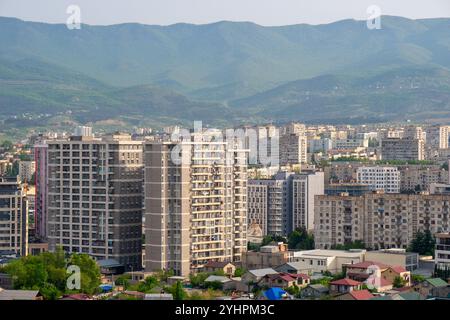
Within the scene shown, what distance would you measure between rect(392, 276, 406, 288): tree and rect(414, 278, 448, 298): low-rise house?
0.46 ft

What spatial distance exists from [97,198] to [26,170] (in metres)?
6.26

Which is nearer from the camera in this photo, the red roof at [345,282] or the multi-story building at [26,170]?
the red roof at [345,282]

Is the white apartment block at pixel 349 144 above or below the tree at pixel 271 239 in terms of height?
above

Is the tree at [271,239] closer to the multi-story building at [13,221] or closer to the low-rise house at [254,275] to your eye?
the multi-story building at [13,221]

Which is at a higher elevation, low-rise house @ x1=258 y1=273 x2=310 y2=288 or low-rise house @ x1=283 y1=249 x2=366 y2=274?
low-rise house @ x1=283 y1=249 x2=366 y2=274

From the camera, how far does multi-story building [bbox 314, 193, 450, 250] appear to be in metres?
9.79

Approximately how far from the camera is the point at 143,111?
21.5 m

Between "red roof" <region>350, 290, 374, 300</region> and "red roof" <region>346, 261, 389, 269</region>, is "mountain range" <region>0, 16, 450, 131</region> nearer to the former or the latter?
"red roof" <region>346, 261, 389, 269</region>

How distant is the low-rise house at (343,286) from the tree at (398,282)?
0.39 metres

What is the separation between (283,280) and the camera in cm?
702

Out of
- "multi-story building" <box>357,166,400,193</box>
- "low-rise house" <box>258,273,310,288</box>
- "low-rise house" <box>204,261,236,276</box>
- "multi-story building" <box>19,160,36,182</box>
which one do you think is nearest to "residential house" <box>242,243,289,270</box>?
"low-rise house" <box>204,261,236,276</box>

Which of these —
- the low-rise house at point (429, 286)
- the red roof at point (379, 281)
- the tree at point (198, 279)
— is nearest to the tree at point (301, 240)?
the tree at point (198, 279)

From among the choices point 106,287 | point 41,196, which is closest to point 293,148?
point 41,196

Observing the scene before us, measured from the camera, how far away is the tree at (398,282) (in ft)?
22.7
